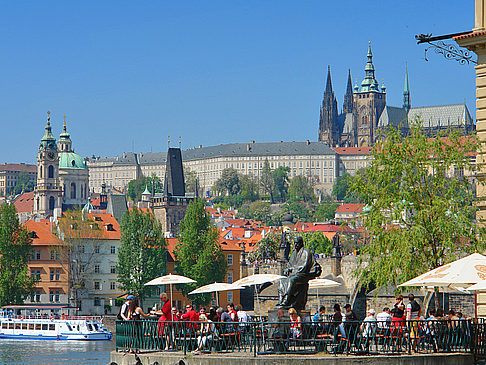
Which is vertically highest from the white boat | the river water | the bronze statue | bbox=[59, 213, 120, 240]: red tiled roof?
bbox=[59, 213, 120, 240]: red tiled roof

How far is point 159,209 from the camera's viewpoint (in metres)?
168

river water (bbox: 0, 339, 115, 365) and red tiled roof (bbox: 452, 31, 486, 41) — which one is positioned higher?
red tiled roof (bbox: 452, 31, 486, 41)

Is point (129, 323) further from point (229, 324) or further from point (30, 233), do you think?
point (30, 233)

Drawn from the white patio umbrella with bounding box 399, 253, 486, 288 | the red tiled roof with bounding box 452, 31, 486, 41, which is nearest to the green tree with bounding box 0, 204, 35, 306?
the red tiled roof with bounding box 452, 31, 486, 41

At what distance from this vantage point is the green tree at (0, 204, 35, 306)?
8725 cm

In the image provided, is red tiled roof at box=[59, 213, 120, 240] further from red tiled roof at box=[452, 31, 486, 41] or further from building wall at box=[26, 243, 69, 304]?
red tiled roof at box=[452, 31, 486, 41]

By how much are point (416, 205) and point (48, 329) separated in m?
55.6

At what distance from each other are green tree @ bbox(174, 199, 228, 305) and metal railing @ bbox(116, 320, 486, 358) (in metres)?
68.4

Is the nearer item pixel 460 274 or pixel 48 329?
pixel 460 274

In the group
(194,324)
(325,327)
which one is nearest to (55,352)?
(194,324)

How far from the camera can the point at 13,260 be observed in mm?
89625

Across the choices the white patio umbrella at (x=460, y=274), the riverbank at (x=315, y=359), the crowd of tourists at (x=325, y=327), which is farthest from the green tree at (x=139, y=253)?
the riverbank at (x=315, y=359)

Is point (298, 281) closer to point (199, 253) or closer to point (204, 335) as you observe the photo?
point (204, 335)

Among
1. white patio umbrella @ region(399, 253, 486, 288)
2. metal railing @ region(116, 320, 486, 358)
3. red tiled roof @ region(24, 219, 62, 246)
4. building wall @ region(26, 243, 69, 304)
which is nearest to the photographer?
metal railing @ region(116, 320, 486, 358)
